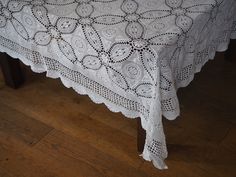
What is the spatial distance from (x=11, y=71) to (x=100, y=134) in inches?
23.0

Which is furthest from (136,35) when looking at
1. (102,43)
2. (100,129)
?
(100,129)

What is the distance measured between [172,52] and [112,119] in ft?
2.14

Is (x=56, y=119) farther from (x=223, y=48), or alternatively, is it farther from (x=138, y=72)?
(x=223, y=48)

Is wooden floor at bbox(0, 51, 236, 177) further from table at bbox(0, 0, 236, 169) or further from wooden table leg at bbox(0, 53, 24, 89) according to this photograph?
table at bbox(0, 0, 236, 169)

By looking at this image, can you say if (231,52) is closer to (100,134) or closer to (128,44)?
(100,134)

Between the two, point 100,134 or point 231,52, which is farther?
point 231,52

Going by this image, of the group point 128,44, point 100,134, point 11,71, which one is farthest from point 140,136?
point 11,71

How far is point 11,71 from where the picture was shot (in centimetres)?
178

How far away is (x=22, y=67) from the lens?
1978mm

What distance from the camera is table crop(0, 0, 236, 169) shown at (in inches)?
43.7

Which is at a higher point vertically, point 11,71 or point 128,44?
point 128,44

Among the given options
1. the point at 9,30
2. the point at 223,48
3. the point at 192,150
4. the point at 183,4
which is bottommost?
the point at 192,150

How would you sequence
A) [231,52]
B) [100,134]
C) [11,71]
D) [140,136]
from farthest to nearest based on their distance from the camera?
1. [231,52]
2. [11,71]
3. [100,134]
4. [140,136]

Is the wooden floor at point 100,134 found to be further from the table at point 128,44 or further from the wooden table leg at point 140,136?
the table at point 128,44
